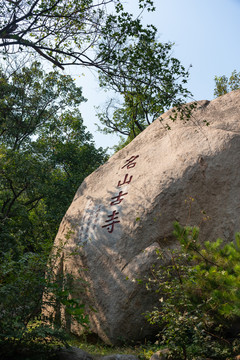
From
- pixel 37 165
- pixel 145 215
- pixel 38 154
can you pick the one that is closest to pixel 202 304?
pixel 145 215

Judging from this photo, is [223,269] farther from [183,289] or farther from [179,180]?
[179,180]

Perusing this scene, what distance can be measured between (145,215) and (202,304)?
220 centimetres

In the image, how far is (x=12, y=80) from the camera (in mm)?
15992

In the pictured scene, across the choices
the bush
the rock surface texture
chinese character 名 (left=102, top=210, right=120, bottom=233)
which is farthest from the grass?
chinese character 名 (left=102, top=210, right=120, bottom=233)

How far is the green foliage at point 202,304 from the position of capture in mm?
5219

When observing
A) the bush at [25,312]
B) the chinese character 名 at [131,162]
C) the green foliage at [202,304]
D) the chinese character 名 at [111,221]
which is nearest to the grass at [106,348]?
the bush at [25,312]

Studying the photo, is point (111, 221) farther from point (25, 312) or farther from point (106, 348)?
point (25, 312)

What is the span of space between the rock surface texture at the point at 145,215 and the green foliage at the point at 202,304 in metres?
1.10

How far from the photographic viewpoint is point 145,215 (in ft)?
23.6

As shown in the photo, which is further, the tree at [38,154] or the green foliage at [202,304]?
the tree at [38,154]

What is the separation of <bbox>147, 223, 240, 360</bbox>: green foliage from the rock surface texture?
110 centimetres

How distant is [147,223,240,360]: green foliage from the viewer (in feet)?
17.1

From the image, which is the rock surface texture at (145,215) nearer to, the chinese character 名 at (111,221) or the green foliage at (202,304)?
the chinese character 名 at (111,221)

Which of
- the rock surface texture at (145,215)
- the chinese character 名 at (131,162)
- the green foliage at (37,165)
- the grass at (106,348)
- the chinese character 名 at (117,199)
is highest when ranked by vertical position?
the green foliage at (37,165)
